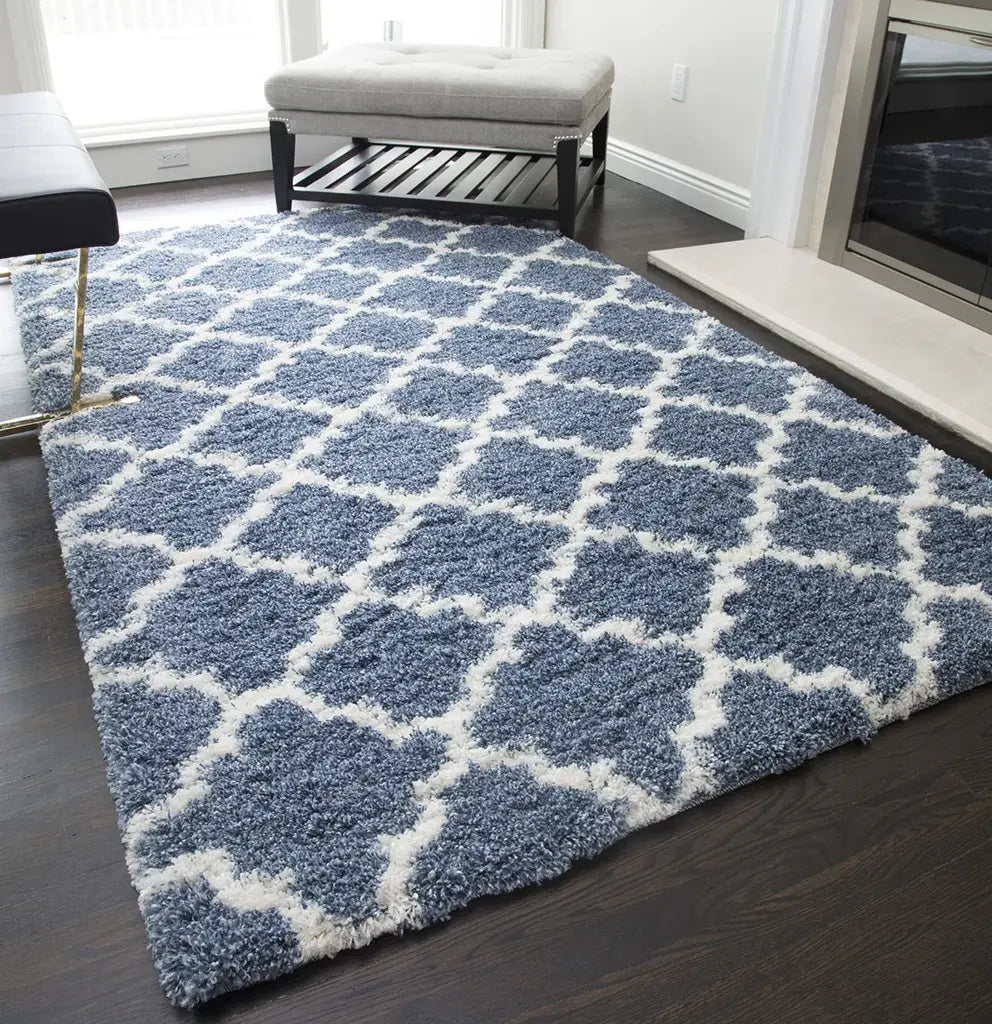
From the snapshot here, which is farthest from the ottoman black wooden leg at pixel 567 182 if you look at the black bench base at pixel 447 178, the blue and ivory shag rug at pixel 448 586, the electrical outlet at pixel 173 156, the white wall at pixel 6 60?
the white wall at pixel 6 60

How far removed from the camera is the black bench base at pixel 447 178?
341cm

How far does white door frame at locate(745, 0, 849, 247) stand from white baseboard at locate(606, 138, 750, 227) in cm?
15

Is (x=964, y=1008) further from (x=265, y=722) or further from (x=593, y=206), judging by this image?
(x=593, y=206)

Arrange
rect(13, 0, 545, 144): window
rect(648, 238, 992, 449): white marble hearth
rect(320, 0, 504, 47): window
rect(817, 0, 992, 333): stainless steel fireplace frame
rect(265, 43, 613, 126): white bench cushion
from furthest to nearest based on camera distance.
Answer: rect(320, 0, 504, 47): window → rect(13, 0, 545, 144): window → rect(265, 43, 613, 126): white bench cushion → rect(817, 0, 992, 333): stainless steel fireplace frame → rect(648, 238, 992, 449): white marble hearth

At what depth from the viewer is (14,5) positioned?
11.6 ft

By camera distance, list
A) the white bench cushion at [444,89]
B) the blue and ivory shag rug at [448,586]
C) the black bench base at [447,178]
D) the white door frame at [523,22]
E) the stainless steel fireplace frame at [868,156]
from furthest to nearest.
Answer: the white door frame at [523,22]
the black bench base at [447,178]
the white bench cushion at [444,89]
the stainless steel fireplace frame at [868,156]
the blue and ivory shag rug at [448,586]

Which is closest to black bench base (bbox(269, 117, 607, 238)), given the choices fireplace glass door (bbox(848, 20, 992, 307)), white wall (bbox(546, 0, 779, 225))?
white wall (bbox(546, 0, 779, 225))

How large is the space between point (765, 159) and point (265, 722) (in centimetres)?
260

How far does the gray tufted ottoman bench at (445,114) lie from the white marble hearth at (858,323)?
0.50 m

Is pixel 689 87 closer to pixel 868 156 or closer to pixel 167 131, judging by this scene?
pixel 868 156

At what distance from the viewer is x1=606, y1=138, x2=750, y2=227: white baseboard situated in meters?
3.61

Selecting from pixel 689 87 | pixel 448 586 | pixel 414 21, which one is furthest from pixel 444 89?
pixel 448 586

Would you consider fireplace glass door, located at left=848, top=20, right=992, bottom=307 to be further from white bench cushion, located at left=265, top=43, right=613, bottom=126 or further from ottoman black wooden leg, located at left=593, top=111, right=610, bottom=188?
ottoman black wooden leg, located at left=593, top=111, right=610, bottom=188

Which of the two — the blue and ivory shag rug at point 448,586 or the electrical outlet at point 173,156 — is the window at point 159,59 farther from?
the blue and ivory shag rug at point 448,586
